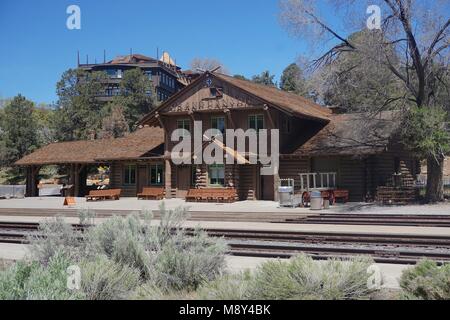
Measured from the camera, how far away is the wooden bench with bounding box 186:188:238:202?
103 ft

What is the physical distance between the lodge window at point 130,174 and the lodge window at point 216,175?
797 centimetres

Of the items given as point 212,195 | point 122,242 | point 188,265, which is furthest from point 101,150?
point 188,265

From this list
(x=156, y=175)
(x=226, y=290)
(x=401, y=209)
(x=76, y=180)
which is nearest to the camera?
(x=226, y=290)

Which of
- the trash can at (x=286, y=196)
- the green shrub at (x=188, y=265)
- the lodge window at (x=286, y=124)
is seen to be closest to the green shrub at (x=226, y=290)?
the green shrub at (x=188, y=265)

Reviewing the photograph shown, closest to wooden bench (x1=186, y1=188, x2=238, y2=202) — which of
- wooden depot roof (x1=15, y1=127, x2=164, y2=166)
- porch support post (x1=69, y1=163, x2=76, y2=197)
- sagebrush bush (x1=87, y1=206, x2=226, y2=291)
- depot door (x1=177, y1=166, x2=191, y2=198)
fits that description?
depot door (x1=177, y1=166, x2=191, y2=198)

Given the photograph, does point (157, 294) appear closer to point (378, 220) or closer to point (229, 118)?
point (378, 220)

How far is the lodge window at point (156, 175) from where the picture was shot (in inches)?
1463

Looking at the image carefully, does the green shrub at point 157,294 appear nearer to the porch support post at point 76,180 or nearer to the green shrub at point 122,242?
the green shrub at point 122,242

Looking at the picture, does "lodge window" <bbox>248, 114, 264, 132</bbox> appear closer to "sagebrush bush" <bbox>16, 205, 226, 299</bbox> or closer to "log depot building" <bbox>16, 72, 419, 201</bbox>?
"log depot building" <bbox>16, 72, 419, 201</bbox>

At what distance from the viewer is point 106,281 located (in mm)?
6527

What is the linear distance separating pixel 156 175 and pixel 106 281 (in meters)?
31.1

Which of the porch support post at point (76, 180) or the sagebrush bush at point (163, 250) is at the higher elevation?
the porch support post at point (76, 180)

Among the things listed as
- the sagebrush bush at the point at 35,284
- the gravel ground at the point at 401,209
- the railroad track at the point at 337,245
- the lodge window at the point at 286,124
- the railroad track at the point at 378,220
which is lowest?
the railroad track at the point at 337,245

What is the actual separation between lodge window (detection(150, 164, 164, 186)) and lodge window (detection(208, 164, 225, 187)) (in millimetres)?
5302
